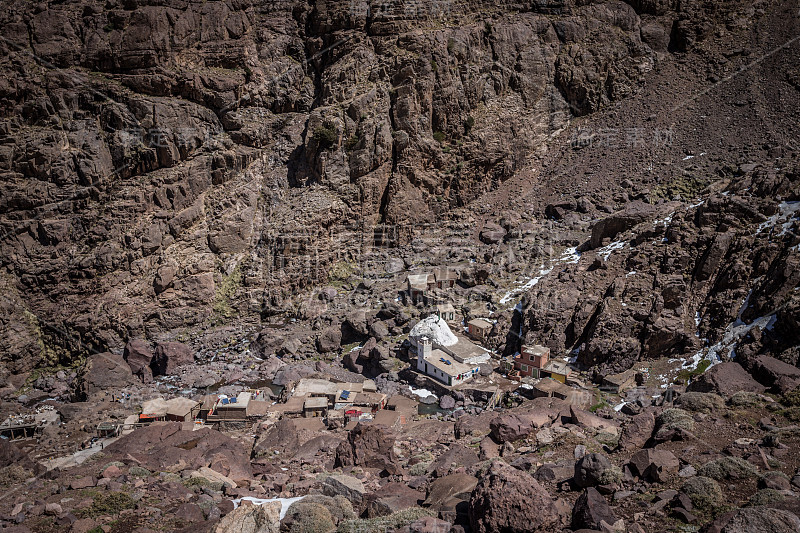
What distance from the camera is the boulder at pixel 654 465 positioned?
1414 centimetres

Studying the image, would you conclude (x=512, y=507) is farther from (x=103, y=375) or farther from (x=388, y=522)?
(x=103, y=375)

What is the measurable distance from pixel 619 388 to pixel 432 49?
32.8 metres

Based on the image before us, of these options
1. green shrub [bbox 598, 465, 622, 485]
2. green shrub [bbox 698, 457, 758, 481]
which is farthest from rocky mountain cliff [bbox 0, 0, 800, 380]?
green shrub [bbox 598, 465, 622, 485]

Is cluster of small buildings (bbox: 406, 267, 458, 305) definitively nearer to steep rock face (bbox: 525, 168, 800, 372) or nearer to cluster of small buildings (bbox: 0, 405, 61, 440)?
steep rock face (bbox: 525, 168, 800, 372)

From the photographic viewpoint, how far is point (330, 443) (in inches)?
963

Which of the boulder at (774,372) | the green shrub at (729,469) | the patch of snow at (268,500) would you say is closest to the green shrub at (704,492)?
the green shrub at (729,469)

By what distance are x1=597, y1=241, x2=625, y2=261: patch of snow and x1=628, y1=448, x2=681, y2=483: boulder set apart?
22359 millimetres

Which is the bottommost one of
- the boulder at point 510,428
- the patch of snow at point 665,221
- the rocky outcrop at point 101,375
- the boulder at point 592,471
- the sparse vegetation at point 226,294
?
the rocky outcrop at point 101,375

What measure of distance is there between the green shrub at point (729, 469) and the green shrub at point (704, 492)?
55cm

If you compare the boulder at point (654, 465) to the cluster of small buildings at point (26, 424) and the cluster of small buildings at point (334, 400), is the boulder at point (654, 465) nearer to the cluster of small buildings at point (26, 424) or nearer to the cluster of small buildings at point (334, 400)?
the cluster of small buildings at point (334, 400)

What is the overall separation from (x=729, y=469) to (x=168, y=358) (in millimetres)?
32356

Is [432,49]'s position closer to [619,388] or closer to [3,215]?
[619,388]

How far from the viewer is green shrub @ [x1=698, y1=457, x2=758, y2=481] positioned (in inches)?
524

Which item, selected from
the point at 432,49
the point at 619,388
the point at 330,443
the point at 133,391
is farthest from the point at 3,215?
the point at 619,388
